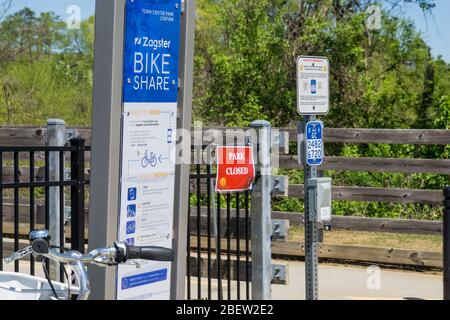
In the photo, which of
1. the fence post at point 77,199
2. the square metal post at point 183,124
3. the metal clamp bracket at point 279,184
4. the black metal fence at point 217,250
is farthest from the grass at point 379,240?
the square metal post at point 183,124

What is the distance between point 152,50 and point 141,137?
1.62 ft

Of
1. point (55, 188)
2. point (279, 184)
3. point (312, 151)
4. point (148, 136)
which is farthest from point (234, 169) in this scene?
point (148, 136)

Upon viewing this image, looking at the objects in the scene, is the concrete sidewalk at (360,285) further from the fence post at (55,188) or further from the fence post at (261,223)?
the fence post at (55,188)

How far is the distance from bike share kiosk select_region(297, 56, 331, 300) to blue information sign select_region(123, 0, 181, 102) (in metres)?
2.05

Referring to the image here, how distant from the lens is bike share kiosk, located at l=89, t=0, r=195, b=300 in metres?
4.59

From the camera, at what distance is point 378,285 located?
917 cm

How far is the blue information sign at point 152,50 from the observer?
4656mm

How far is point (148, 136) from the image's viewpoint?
480 cm

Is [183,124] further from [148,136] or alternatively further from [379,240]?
[379,240]

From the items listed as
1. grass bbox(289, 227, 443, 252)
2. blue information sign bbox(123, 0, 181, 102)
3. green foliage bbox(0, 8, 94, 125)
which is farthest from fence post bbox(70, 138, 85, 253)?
green foliage bbox(0, 8, 94, 125)

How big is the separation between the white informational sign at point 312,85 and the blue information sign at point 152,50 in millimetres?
2031

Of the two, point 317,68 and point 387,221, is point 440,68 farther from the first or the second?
point 317,68
